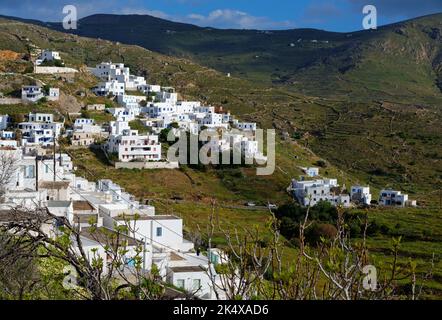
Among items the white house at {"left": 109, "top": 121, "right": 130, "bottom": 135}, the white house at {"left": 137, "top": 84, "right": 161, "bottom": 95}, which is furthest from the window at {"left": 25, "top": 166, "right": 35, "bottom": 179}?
the white house at {"left": 137, "top": 84, "right": 161, "bottom": 95}

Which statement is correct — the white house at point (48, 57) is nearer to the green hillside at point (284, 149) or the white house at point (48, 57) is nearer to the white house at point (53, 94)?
the green hillside at point (284, 149)

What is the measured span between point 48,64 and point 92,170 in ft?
71.5

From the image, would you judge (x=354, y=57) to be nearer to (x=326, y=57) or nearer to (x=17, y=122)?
(x=326, y=57)

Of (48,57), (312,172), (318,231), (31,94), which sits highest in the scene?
(48,57)

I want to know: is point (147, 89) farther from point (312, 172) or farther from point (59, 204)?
point (59, 204)

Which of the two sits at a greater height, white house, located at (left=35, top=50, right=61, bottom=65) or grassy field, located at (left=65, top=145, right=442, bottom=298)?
white house, located at (left=35, top=50, right=61, bottom=65)

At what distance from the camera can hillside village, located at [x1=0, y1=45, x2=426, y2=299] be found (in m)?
16.5

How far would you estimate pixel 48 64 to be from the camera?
187ft

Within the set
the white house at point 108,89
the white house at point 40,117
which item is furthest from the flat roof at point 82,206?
the white house at point 108,89

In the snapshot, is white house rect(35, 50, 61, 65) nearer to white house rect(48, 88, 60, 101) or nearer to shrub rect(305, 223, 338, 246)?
white house rect(48, 88, 60, 101)

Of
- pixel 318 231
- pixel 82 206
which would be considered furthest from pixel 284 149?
pixel 82 206

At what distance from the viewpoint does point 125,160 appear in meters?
41.4

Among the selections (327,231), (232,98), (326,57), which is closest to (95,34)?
(326,57)

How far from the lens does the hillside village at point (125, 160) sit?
1645cm
